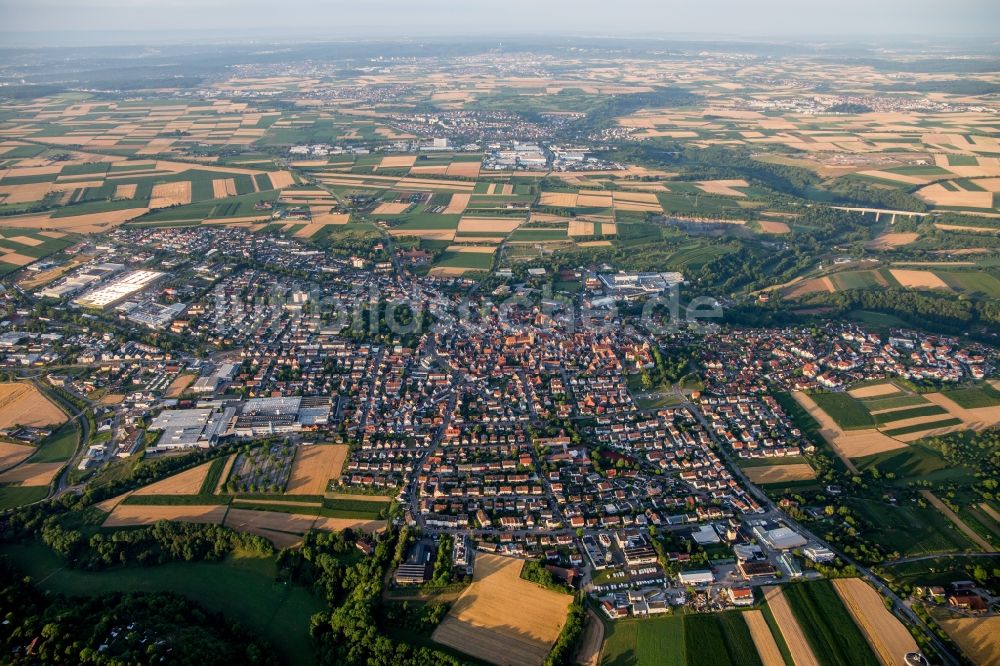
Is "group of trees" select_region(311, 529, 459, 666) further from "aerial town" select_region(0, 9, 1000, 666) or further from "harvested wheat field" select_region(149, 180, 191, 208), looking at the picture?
"harvested wheat field" select_region(149, 180, 191, 208)

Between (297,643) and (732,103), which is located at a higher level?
(732,103)

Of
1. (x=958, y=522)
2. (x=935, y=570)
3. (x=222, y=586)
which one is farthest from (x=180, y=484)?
(x=958, y=522)

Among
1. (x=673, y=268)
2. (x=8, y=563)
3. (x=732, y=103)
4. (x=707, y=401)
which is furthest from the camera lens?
(x=732, y=103)

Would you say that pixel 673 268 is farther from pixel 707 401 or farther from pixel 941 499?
pixel 941 499

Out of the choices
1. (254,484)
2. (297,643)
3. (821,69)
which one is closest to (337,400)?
(254,484)

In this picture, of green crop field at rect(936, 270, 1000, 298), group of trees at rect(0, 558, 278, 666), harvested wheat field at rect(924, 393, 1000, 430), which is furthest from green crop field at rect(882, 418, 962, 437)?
group of trees at rect(0, 558, 278, 666)

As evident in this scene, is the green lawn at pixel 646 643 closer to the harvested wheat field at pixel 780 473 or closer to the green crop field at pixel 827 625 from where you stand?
the green crop field at pixel 827 625

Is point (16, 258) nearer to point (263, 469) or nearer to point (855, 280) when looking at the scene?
point (263, 469)
